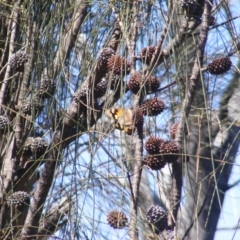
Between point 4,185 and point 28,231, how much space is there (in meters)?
0.11

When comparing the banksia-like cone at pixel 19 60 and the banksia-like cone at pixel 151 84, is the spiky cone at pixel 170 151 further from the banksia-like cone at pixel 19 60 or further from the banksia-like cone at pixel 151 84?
the banksia-like cone at pixel 19 60

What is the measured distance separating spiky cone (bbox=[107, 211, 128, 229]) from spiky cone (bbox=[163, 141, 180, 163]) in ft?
0.42

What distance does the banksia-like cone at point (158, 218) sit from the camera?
112cm

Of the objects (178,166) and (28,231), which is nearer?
(178,166)

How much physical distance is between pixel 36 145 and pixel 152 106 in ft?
1.02

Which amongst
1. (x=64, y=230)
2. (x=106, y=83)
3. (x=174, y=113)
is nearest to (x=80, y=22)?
(x=106, y=83)

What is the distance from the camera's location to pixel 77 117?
1.43 meters

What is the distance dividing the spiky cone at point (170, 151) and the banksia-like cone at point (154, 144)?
14mm

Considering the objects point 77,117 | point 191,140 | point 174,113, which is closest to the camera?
point 174,113

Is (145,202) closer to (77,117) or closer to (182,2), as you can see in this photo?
(77,117)

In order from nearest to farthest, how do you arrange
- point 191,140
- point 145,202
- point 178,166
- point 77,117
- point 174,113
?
point 178,166, point 174,113, point 77,117, point 191,140, point 145,202

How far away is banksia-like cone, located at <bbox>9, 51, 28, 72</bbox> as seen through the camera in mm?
1407

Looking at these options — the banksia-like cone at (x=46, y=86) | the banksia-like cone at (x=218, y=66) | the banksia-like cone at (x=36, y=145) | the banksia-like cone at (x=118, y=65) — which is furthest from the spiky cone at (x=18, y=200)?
the banksia-like cone at (x=218, y=66)

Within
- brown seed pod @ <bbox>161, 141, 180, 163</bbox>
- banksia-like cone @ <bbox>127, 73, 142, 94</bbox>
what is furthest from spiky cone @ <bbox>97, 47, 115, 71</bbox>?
brown seed pod @ <bbox>161, 141, 180, 163</bbox>
